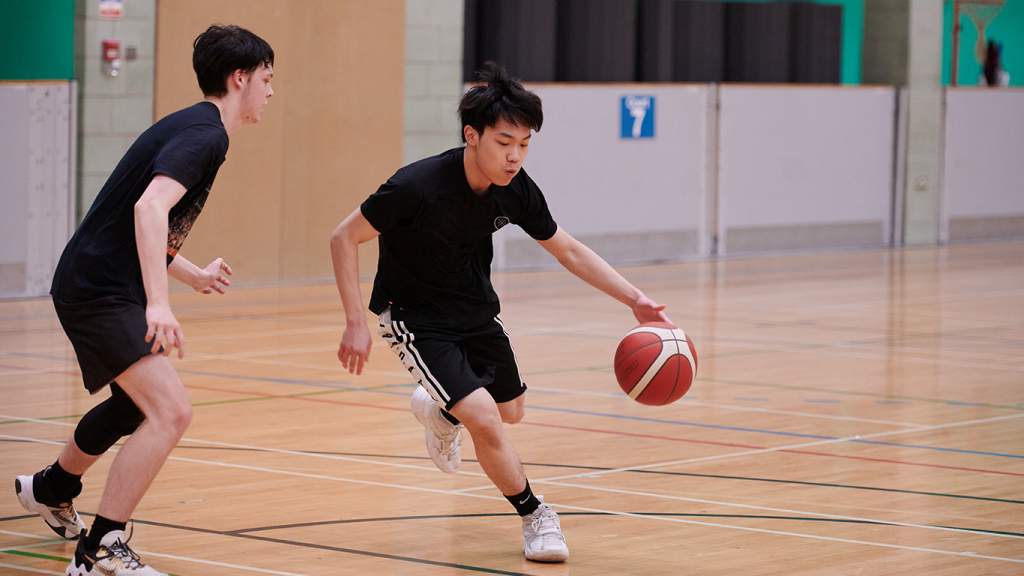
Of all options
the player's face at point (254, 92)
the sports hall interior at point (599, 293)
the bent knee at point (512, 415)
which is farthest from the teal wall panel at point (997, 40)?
the player's face at point (254, 92)

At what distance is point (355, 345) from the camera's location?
4395 millimetres

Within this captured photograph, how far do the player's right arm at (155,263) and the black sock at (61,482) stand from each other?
2.91 feet

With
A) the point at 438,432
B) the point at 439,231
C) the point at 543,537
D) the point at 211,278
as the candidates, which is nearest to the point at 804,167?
the point at 438,432

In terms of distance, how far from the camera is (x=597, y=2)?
15.6 metres

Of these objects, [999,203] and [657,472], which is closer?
[657,472]

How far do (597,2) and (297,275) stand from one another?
4.69m

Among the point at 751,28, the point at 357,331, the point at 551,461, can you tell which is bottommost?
the point at 551,461

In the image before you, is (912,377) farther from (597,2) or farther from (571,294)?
(597,2)

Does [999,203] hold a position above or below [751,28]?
below

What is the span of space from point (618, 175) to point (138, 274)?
38.2 feet

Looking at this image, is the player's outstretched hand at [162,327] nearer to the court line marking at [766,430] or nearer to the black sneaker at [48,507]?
the black sneaker at [48,507]

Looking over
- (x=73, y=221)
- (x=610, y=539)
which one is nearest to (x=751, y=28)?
(x=73, y=221)

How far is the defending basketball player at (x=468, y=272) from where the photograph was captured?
445 cm

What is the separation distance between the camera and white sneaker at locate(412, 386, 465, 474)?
5.09 m
